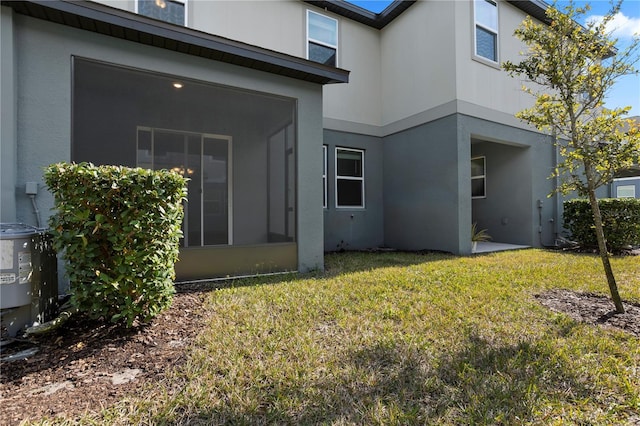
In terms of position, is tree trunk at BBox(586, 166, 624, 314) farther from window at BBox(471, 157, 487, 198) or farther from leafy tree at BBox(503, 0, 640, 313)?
window at BBox(471, 157, 487, 198)

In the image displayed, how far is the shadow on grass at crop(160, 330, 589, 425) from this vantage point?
1823 mm

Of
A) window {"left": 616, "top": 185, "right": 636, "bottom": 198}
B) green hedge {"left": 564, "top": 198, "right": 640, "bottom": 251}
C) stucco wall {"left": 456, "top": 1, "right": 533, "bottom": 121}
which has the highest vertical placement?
stucco wall {"left": 456, "top": 1, "right": 533, "bottom": 121}

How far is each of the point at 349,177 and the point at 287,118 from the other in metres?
3.36

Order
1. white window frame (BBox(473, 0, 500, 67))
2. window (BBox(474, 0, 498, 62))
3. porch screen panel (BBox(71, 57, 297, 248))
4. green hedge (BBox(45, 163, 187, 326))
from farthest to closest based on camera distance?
1. window (BBox(474, 0, 498, 62))
2. white window frame (BBox(473, 0, 500, 67))
3. porch screen panel (BBox(71, 57, 297, 248))
4. green hedge (BBox(45, 163, 187, 326))

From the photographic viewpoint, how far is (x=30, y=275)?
9.23 feet

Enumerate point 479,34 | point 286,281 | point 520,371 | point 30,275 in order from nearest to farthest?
point 520,371 < point 30,275 < point 286,281 < point 479,34

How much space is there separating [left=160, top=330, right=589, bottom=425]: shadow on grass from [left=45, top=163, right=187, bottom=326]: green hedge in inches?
59.2

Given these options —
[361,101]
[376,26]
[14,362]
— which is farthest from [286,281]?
[376,26]

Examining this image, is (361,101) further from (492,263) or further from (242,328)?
(242,328)

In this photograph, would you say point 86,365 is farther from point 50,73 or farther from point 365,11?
point 365,11

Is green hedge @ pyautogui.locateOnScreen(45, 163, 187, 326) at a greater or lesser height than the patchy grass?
greater

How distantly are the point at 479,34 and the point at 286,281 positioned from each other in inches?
315

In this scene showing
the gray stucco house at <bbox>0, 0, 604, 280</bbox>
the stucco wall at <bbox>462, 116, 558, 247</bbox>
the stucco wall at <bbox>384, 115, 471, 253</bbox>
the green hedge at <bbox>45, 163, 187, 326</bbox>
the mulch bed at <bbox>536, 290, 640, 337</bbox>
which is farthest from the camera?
the stucco wall at <bbox>462, 116, 558, 247</bbox>

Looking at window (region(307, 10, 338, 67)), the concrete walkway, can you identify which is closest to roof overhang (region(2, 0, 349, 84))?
window (region(307, 10, 338, 67))
